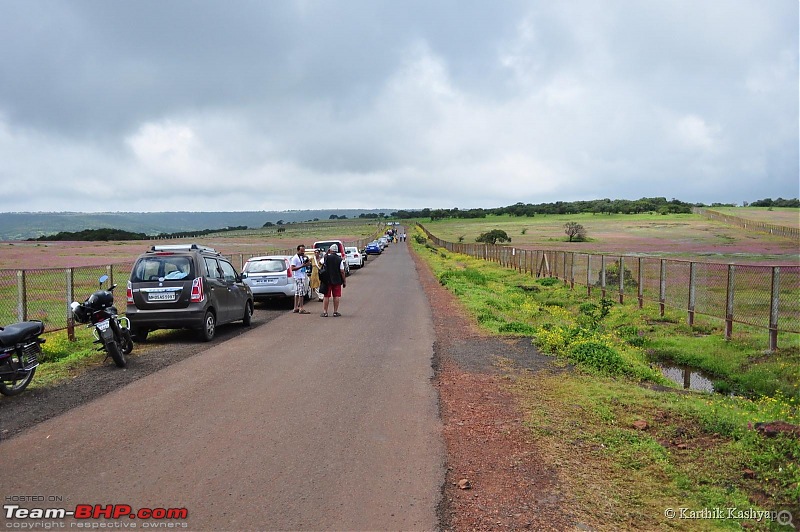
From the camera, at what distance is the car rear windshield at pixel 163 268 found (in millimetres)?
12062

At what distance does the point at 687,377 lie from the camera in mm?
12445

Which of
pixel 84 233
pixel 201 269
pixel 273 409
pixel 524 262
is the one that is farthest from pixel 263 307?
pixel 84 233

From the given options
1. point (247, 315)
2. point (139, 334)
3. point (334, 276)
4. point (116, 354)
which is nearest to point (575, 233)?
point (334, 276)

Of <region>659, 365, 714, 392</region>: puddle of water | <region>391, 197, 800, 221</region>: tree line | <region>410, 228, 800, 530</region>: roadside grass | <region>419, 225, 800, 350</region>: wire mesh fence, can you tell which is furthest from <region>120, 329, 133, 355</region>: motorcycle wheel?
<region>391, 197, 800, 221</region>: tree line

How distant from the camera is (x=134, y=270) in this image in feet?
39.8

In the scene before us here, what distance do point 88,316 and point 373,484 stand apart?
647cm

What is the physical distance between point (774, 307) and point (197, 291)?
36.8 feet

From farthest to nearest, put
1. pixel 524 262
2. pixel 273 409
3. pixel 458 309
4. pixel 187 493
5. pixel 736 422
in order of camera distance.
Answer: pixel 524 262
pixel 458 309
pixel 273 409
pixel 736 422
pixel 187 493

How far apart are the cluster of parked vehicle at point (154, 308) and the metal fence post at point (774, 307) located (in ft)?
36.2

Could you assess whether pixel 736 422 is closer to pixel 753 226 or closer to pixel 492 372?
pixel 492 372

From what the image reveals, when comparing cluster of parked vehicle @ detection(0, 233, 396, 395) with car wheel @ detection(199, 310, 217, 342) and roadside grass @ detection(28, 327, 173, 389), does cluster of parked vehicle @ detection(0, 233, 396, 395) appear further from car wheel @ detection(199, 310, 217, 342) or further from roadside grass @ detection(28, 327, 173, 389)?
roadside grass @ detection(28, 327, 173, 389)

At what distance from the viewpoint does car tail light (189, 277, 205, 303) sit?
12070 millimetres
